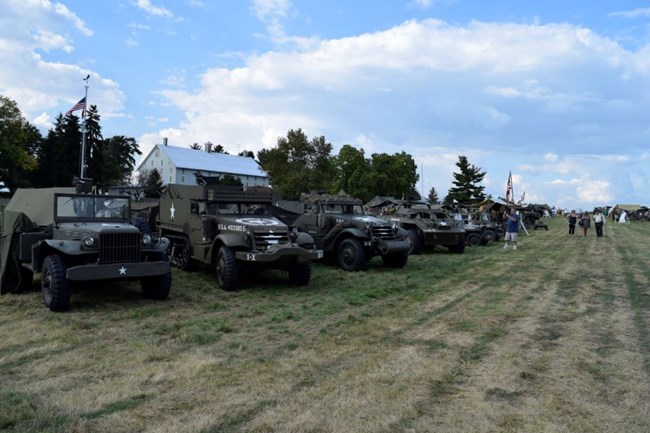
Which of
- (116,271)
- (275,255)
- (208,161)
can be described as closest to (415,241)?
(275,255)

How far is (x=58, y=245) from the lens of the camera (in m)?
7.25

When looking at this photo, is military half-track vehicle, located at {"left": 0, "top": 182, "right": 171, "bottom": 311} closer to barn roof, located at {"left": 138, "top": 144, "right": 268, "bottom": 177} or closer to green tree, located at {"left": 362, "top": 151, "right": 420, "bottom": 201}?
green tree, located at {"left": 362, "top": 151, "right": 420, "bottom": 201}

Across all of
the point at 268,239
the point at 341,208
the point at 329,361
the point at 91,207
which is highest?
the point at 341,208

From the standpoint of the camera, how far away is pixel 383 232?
1186 centimetres

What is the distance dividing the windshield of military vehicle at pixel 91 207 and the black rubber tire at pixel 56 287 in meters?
1.29

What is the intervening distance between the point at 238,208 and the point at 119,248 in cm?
310

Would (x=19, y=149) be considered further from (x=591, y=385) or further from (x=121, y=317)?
(x=591, y=385)

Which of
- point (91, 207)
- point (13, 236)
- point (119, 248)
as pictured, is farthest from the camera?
point (91, 207)

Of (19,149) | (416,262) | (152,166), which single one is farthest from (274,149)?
(416,262)

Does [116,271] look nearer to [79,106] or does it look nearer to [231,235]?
[231,235]

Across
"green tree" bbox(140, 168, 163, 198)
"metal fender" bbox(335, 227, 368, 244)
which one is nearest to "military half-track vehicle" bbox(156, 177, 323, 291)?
"metal fender" bbox(335, 227, 368, 244)

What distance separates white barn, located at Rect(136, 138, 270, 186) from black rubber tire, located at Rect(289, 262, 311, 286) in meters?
57.9

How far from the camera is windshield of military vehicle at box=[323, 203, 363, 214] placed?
12734mm

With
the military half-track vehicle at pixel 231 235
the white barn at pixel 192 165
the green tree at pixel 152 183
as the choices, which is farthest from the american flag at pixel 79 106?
the white barn at pixel 192 165
